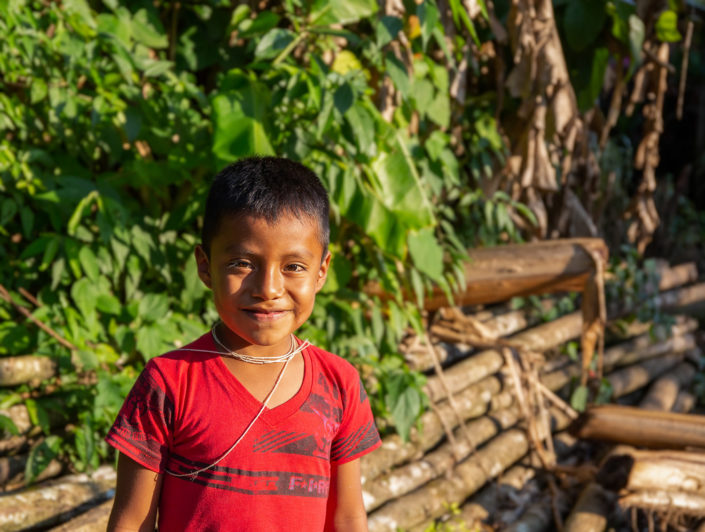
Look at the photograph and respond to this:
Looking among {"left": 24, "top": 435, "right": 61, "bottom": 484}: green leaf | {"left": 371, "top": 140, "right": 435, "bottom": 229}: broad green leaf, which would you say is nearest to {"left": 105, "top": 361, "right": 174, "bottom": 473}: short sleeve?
{"left": 24, "top": 435, "right": 61, "bottom": 484}: green leaf

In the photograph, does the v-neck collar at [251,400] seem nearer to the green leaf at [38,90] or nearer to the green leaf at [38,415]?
the green leaf at [38,415]

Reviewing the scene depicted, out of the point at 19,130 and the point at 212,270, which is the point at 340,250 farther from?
the point at 212,270

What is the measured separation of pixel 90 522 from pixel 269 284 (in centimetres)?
139

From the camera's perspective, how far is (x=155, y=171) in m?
2.97

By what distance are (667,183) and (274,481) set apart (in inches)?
286

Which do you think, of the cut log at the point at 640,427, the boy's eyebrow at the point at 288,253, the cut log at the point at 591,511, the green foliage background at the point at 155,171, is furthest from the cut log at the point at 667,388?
the boy's eyebrow at the point at 288,253

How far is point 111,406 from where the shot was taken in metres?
2.54

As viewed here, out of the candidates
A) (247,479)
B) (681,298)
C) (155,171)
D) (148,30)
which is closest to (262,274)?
(247,479)

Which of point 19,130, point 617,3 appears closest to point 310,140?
point 19,130

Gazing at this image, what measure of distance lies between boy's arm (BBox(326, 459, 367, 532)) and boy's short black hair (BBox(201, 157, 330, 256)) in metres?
0.47

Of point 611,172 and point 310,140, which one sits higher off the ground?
point 310,140

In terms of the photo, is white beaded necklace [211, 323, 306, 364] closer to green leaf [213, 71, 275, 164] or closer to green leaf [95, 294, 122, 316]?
green leaf [213, 71, 275, 164]

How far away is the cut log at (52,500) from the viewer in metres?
2.31

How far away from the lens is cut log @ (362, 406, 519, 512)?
3.17m
